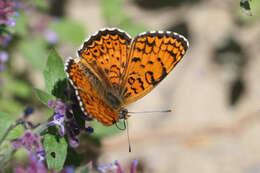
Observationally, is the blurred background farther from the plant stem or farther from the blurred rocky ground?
the plant stem

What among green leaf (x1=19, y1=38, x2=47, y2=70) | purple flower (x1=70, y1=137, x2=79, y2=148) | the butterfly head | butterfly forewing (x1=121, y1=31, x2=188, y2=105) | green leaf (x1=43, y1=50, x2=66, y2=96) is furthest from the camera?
green leaf (x1=19, y1=38, x2=47, y2=70)

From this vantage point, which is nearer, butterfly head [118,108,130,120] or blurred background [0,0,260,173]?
butterfly head [118,108,130,120]

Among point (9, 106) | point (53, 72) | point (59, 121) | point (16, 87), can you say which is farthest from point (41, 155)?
point (16, 87)

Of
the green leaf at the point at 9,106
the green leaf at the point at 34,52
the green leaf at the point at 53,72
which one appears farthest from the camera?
the green leaf at the point at 34,52

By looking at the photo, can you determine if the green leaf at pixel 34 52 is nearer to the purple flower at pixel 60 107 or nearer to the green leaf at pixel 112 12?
the green leaf at pixel 112 12

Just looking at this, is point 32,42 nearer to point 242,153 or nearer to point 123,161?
point 123,161

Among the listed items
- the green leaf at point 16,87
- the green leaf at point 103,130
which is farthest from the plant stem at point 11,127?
the green leaf at point 16,87

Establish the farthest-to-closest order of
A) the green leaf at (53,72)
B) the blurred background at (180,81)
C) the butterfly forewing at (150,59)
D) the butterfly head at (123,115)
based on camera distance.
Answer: the blurred background at (180,81) → the butterfly forewing at (150,59) → the butterfly head at (123,115) → the green leaf at (53,72)

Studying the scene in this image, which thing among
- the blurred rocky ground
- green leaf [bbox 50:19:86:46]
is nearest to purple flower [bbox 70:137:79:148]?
the blurred rocky ground
